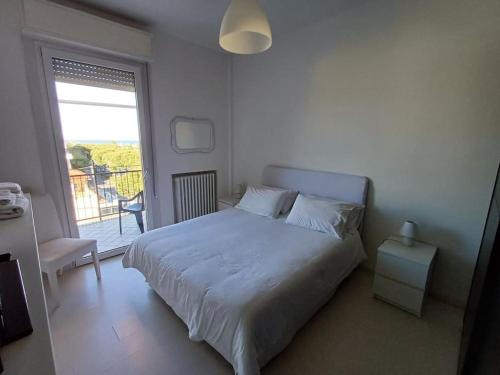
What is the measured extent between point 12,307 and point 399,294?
95.5 inches

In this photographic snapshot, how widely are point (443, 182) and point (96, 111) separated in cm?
358

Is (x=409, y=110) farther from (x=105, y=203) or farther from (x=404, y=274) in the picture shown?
(x=105, y=203)

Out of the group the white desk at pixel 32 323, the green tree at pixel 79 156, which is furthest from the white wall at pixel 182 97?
the white desk at pixel 32 323

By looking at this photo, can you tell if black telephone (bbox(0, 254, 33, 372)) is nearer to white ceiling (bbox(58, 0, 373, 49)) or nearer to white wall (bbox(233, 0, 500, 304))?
white ceiling (bbox(58, 0, 373, 49))

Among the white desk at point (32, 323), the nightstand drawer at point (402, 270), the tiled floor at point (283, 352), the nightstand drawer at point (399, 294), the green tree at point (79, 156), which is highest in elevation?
the green tree at point (79, 156)

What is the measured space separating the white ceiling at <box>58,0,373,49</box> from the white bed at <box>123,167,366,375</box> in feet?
5.70

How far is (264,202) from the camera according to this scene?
2.84 meters

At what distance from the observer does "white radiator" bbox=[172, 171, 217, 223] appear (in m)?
3.32

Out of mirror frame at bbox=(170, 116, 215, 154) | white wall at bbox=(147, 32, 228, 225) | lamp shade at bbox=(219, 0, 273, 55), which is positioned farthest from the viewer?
mirror frame at bbox=(170, 116, 215, 154)

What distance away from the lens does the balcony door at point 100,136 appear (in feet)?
7.75

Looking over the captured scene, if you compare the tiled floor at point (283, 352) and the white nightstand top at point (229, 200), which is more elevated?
the white nightstand top at point (229, 200)

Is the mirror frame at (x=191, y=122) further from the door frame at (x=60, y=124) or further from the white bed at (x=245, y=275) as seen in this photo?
the white bed at (x=245, y=275)

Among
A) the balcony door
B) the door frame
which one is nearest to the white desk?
the door frame

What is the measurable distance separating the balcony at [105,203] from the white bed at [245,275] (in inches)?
57.7
